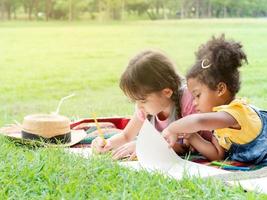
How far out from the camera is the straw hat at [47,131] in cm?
306

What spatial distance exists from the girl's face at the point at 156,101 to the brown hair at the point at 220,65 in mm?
124

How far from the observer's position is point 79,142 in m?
3.18

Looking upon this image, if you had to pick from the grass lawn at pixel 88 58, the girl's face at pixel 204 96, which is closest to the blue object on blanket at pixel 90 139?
the girl's face at pixel 204 96

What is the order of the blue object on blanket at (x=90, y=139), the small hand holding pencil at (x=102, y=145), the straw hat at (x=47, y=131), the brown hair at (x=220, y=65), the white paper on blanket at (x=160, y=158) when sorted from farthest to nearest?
the blue object on blanket at (x=90, y=139)
the straw hat at (x=47, y=131)
the small hand holding pencil at (x=102, y=145)
the brown hair at (x=220, y=65)
the white paper on blanket at (x=160, y=158)

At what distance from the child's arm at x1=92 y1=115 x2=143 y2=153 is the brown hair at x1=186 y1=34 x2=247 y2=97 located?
1.17 ft

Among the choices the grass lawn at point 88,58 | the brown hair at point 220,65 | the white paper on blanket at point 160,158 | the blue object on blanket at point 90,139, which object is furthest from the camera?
the grass lawn at point 88,58

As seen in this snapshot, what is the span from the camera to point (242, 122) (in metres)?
2.68

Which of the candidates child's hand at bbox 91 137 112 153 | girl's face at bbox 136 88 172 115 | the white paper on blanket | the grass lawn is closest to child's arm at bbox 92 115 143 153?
child's hand at bbox 91 137 112 153

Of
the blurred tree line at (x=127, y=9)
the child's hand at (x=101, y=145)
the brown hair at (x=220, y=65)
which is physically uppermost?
the blurred tree line at (x=127, y=9)

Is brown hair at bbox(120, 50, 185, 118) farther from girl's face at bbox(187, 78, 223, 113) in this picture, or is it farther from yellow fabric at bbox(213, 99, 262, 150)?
yellow fabric at bbox(213, 99, 262, 150)

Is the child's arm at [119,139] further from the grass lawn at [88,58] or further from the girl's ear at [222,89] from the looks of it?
the grass lawn at [88,58]

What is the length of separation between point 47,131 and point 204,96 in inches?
29.0

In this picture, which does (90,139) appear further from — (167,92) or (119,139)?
(167,92)

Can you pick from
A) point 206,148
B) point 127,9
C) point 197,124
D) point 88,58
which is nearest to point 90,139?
point 206,148
